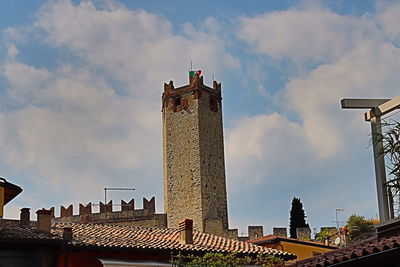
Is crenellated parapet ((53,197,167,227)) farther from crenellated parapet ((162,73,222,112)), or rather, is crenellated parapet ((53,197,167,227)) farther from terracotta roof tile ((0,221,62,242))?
terracotta roof tile ((0,221,62,242))

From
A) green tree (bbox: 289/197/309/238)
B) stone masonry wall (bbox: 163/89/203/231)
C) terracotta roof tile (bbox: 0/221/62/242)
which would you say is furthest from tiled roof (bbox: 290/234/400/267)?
stone masonry wall (bbox: 163/89/203/231)

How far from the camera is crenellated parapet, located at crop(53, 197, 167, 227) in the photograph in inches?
1896

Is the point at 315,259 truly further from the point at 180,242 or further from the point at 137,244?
the point at 180,242

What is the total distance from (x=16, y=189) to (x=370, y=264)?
6.82m

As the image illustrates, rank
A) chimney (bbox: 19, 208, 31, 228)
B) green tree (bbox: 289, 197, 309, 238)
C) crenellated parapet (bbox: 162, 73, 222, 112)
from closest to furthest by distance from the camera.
Result: 1. chimney (bbox: 19, 208, 31, 228)
2. green tree (bbox: 289, 197, 309, 238)
3. crenellated parapet (bbox: 162, 73, 222, 112)

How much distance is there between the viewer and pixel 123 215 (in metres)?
49.0

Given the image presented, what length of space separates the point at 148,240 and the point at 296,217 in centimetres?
2614

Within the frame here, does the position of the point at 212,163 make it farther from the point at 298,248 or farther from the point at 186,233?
the point at 186,233

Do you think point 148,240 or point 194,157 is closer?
point 148,240

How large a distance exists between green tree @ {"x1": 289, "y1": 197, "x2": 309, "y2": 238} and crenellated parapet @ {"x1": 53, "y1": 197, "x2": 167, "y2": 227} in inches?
384

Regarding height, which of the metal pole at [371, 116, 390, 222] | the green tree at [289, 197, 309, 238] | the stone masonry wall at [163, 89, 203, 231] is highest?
the stone masonry wall at [163, 89, 203, 231]

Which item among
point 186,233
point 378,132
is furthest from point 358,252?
point 186,233

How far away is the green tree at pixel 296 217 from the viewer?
138 ft

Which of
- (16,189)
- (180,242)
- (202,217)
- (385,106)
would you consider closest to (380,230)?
(385,106)
